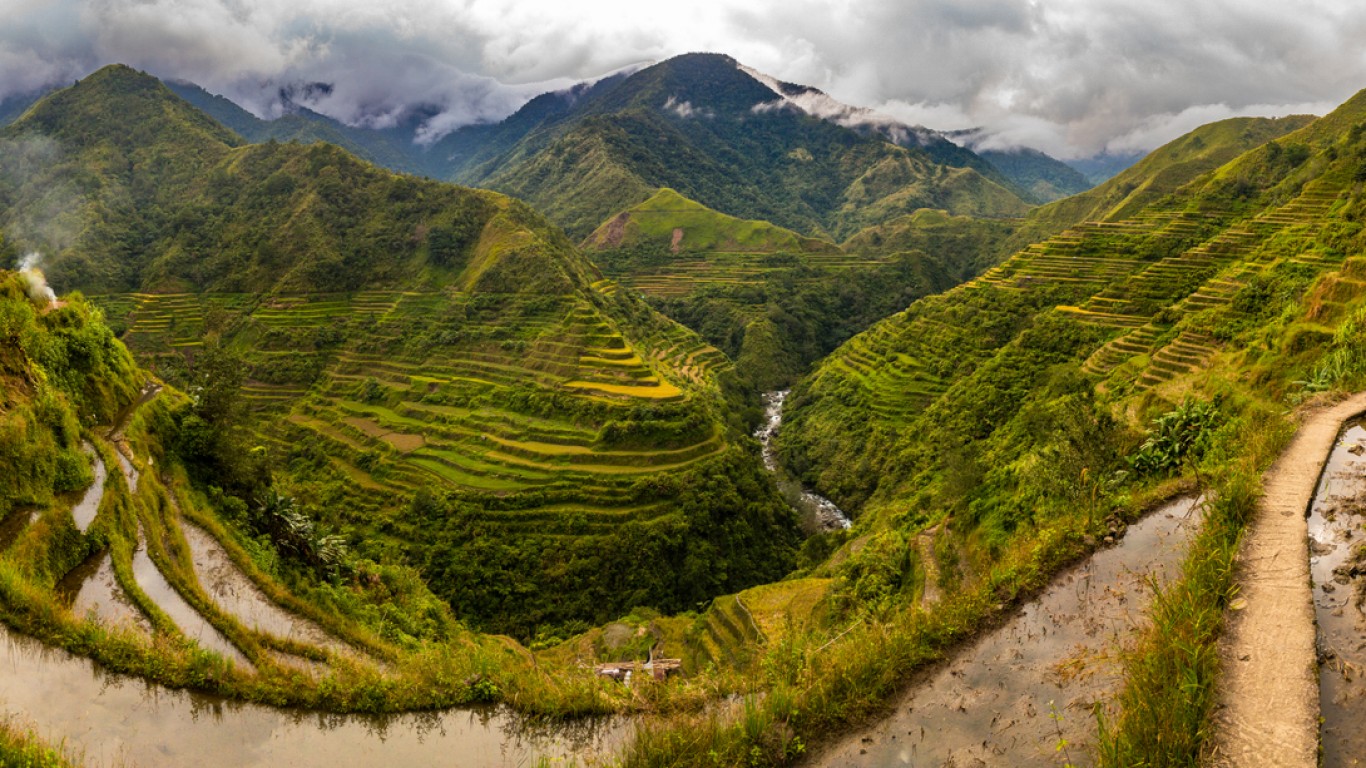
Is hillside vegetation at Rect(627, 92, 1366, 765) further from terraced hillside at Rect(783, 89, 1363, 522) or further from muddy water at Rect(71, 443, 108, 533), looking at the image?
muddy water at Rect(71, 443, 108, 533)

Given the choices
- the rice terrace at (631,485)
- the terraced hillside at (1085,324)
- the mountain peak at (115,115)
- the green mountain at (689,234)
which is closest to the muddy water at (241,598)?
the rice terrace at (631,485)

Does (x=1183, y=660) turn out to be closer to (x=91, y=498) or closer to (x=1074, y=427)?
(x=1074, y=427)

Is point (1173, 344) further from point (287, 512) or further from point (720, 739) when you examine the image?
point (287, 512)

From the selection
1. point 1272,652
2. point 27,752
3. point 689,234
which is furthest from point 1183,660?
point 689,234

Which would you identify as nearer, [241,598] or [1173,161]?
[241,598]

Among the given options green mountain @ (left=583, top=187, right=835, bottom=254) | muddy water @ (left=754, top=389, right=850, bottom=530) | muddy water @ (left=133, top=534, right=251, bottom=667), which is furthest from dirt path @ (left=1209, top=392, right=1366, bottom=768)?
green mountain @ (left=583, top=187, right=835, bottom=254)
